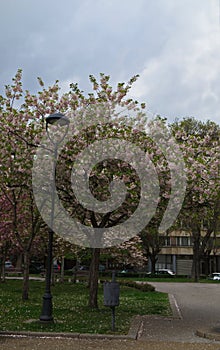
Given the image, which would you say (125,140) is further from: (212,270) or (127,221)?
(212,270)

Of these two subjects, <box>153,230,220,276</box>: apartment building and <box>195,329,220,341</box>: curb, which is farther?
<box>153,230,220,276</box>: apartment building

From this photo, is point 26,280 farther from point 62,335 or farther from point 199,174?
point 199,174

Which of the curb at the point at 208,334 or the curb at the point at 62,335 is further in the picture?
the curb at the point at 208,334

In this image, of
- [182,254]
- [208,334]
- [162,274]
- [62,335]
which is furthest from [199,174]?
[182,254]

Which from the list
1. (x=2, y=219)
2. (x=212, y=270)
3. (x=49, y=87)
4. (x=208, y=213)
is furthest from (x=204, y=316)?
(x=212, y=270)

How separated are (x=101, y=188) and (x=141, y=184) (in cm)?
139

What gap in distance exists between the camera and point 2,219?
2503 centimetres

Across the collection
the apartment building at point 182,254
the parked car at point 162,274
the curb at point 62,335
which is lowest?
the curb at point 62,335

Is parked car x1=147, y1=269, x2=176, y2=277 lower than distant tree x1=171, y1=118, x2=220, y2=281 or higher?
lower

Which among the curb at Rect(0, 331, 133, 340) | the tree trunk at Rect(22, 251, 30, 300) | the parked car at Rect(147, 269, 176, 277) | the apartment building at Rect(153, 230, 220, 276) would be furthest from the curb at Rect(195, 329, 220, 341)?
the apartment building at Rect(153, 230, 220, 276)

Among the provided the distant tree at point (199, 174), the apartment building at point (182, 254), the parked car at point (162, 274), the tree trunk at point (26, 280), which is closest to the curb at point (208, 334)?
the distant tree at point (199, 174)

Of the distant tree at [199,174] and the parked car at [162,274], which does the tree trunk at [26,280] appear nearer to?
the distant tree at [199,174]

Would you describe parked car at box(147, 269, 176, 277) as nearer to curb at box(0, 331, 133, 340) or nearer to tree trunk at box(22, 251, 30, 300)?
tree trunk at box(22, 251, 30, 300)

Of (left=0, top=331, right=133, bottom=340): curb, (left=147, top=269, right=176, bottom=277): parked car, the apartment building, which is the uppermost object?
the apartment building
